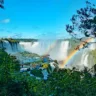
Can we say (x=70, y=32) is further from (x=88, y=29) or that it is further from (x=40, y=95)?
(x=40, y=95)

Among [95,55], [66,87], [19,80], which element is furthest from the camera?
[95,55]

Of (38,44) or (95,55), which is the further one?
(38,44)

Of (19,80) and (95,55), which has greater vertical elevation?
(19,80)

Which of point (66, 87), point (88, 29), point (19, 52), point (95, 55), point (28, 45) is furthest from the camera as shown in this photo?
point (28, 45)

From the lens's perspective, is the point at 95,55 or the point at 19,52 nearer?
the point at 95,55

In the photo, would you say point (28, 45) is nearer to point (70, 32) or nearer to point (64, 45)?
point (64, 45)

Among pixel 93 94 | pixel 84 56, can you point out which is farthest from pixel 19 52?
pixel 93 94

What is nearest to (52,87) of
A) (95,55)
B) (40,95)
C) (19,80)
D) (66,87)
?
(66,87)

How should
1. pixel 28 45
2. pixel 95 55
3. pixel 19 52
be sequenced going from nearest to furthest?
pixel 95 55
pixel 19 52
pixel 28 45

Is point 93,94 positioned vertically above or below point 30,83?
below
